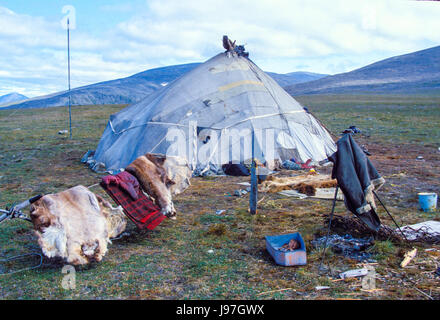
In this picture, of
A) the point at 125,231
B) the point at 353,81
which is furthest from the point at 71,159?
the point at 353,81

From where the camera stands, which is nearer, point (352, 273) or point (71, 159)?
point (352, 273)

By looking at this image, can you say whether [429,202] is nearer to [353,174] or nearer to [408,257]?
[408,257]

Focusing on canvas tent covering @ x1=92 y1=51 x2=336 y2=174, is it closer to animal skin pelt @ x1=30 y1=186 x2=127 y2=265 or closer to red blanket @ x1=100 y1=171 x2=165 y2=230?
red blanket @ x1=100 y1=171 x2=165 y2=230

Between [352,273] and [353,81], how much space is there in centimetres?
8984

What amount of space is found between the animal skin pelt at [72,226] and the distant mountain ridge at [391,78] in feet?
231

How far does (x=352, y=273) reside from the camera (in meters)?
4.21

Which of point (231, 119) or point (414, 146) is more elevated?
point (231, 119)

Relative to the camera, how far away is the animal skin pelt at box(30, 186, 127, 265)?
4336 millimetres

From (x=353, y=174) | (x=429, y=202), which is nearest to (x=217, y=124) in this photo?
(x=429, y=202)

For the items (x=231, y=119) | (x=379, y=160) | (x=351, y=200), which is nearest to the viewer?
(x=351, y=200)

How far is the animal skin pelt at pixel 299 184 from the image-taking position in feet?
26.5

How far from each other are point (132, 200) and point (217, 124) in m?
4.81

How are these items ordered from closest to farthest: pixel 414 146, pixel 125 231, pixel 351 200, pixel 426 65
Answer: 1. pixel 351 200
2. pixel 125 231
3. pixel 414 146
4. pixel 426 65
